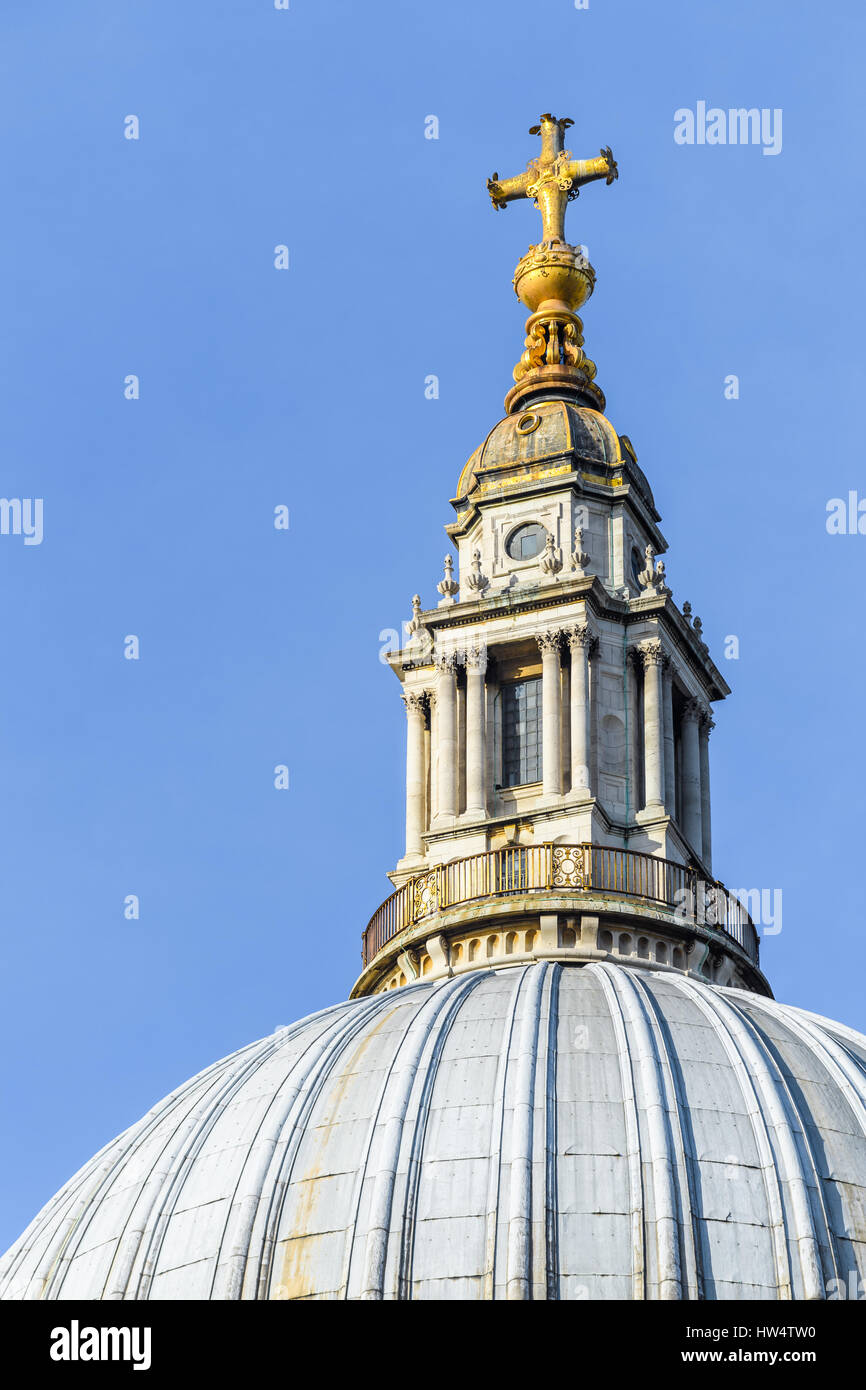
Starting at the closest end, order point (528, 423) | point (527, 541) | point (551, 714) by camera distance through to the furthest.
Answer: point (551, 714), point (527, 541), point (528, 423)

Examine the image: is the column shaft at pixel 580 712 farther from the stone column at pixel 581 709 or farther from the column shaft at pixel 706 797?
the column shaft at pixel 706 797

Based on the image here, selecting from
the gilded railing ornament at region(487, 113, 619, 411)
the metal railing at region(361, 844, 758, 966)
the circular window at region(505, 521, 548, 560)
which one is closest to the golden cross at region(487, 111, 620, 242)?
the gilded railing ornament at region(487, 113, 619, 411)

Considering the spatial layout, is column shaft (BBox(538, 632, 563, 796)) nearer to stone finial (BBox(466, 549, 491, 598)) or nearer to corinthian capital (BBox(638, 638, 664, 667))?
corinthian capital (BBox(638, 638, 664, 667))

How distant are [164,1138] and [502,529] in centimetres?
2408

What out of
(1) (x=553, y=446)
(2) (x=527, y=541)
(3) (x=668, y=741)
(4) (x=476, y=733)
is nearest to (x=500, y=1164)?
(4) (x=476, y=733)

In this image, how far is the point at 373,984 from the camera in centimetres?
7944

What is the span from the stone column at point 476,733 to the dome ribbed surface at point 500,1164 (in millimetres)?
10955

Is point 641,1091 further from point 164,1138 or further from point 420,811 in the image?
point 420,811

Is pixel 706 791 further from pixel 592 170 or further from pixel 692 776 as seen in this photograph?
pixel 592 170

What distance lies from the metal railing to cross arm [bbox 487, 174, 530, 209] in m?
24.3

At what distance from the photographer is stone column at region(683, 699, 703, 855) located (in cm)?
8338

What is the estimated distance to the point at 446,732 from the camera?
82.9m

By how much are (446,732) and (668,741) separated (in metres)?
5.80
